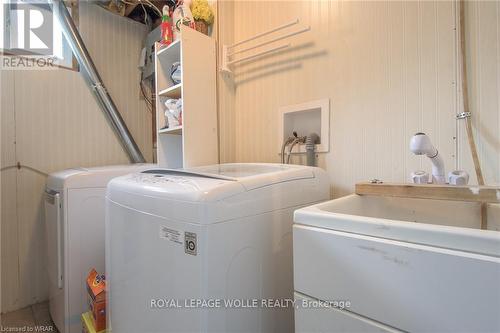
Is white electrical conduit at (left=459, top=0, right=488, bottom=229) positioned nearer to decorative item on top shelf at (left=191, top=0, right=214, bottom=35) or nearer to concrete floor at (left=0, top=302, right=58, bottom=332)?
decorative item on top shelf at (left=191, top=0, right=214, bottom=35)

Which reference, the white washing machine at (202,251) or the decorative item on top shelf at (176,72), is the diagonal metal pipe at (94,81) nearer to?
the decorative item on top shelf at (176,72)

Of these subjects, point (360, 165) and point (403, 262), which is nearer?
point (403, 262)

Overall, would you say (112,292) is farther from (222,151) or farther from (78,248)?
(222,151)

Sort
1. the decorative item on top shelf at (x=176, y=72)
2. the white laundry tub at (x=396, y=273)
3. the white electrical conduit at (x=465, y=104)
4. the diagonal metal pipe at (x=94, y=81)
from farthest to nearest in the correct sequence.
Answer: the diagonal metal pipe at (x=94, y=81) < the decorative item on top shelf at (x=176, y=72) < the white electrical conduit at (x=465, y=104) < the white laundry tub at (x=396, y=273)

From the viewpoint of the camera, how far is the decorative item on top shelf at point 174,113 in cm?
167

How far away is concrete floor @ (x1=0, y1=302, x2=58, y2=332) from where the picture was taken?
1.70m

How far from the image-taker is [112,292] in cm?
114

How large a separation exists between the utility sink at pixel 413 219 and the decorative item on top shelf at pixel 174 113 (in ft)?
3.74

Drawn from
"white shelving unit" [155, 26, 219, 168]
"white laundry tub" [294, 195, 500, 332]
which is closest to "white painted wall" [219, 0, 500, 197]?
"white shelving unit" [155, 26, 219, 168]

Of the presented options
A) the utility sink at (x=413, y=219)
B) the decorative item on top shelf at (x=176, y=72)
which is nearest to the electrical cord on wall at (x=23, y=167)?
the decorative item on top shelf at (x=176, y=72)

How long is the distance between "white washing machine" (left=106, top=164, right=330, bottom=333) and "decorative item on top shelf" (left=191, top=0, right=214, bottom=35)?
1.09 m

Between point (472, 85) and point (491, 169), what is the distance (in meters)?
0.33

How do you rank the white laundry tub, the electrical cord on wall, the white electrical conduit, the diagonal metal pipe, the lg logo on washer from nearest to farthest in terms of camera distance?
the white laundry tub
the lg logo on washer
the white electrical conduit
the electrical cord on wall
the diagonal metal pipe

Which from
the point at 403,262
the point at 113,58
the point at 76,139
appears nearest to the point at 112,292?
the point at 403,262
